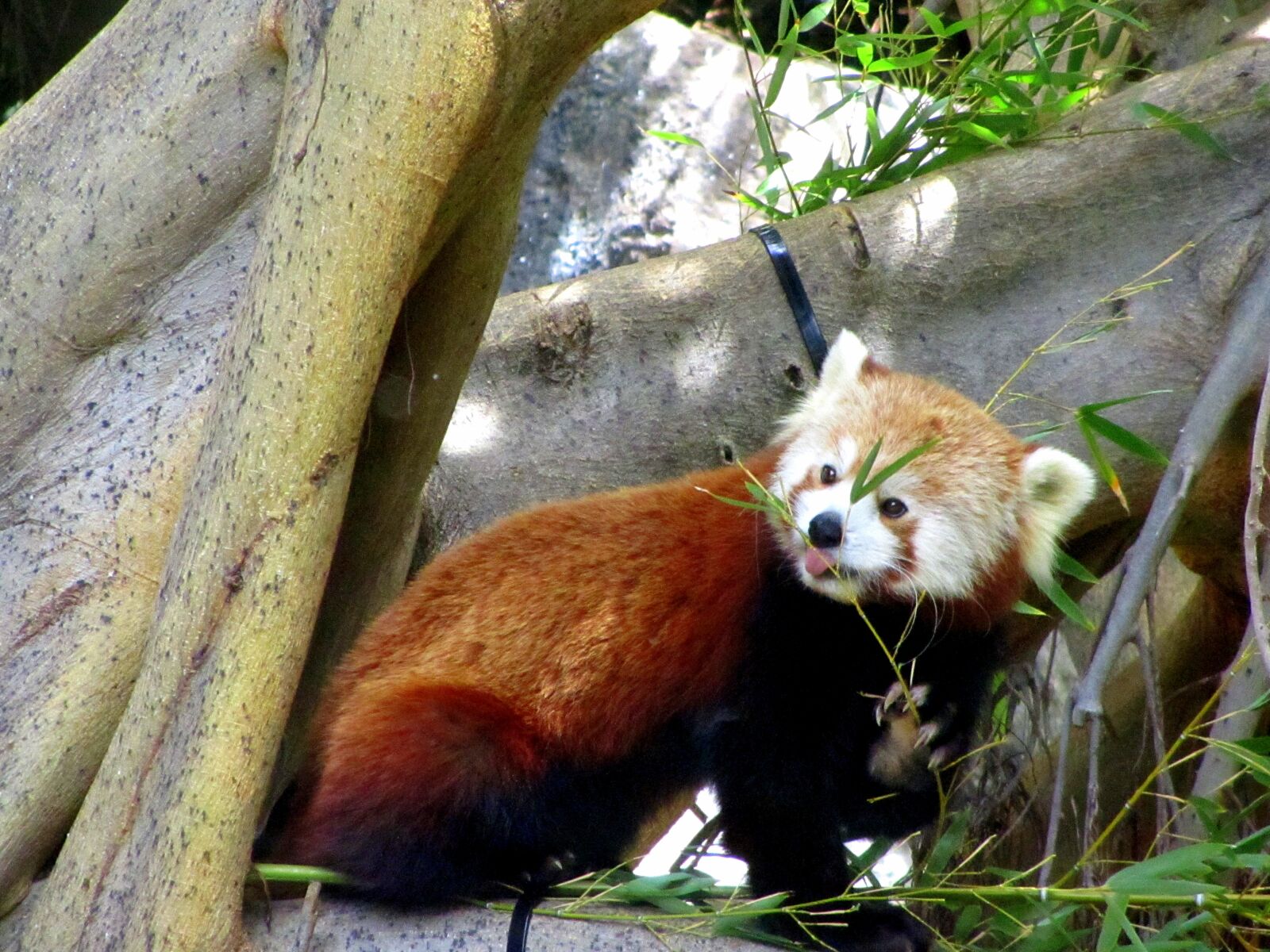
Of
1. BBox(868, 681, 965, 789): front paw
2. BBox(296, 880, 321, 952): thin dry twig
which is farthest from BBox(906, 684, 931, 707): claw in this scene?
BBox(296, 880, 321, 952): thin dry twig

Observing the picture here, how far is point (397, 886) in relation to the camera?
7.06 ft

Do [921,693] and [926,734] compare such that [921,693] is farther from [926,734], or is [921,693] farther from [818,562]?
[818,562]

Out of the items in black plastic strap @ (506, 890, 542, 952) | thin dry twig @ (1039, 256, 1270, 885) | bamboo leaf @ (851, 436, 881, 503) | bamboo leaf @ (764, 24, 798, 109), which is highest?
bamboo leaf @ (764, 24, 798, 109)

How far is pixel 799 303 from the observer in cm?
320

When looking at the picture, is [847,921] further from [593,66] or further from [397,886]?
[593,66]

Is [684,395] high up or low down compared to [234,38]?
down

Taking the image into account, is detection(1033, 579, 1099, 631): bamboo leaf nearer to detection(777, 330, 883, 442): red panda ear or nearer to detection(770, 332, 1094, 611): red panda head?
detection(770, 332, 1094, 611): red panda head

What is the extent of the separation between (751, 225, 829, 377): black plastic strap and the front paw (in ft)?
3.27

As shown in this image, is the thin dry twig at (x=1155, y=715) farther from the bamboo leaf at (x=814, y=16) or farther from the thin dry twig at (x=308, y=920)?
the thin dry twig at (x=308, y=920)

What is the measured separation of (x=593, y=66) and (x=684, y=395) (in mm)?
3602

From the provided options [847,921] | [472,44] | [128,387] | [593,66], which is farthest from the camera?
[593,66]

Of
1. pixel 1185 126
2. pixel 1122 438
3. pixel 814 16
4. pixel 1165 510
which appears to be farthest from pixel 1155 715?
pixel 814 16

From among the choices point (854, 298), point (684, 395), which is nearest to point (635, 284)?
point (684, 395)

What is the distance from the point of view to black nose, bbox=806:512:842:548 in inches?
92.2
